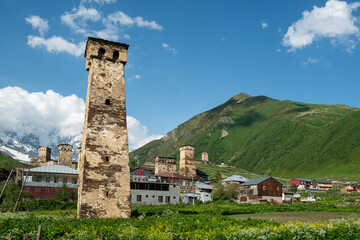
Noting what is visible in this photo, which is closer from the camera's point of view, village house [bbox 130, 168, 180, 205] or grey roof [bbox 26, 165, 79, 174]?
village house [bbox 130, 168, 180, 205]

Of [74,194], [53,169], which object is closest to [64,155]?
[53,169]

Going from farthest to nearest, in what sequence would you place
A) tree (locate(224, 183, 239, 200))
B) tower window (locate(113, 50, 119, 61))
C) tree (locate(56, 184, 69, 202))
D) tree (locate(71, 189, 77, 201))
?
tree (locate(224, 183, 239, 200)) → tree (locate(71, 189, 77, 201)) → tree (locate(56, 184, 69, 202)) → tower window (locate(113, 50, 119, 61))

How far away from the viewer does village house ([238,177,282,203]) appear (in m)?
77.2

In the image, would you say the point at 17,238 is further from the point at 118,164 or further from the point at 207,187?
the point at 207,187

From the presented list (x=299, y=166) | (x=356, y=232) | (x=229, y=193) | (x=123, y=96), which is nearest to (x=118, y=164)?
(x=123, y=96)

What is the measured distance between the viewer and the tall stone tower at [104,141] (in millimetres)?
25266

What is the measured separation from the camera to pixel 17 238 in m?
17.0

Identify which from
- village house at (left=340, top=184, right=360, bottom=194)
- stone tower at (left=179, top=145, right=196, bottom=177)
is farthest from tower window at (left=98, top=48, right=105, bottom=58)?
village house at (left=340, top=184, right=360, bottom=194)

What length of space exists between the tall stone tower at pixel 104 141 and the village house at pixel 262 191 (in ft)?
186

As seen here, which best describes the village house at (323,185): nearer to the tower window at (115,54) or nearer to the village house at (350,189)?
the village house at (350,189)

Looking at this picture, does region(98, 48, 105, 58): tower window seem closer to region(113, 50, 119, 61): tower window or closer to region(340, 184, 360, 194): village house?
region(113, 50, 119, 61): tower window

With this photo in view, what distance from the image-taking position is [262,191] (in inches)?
3056

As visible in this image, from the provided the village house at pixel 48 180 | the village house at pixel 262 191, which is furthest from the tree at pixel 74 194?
the village house at pixel 262 191

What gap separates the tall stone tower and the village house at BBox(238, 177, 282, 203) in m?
56.7
